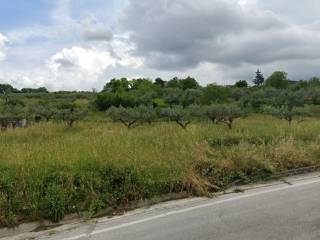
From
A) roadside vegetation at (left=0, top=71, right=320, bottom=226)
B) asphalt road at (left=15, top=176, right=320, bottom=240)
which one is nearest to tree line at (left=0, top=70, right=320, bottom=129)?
roadside vegetation at (left=0, top=71, right=320, bottom=226)

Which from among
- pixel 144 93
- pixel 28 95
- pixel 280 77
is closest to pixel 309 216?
pixel 144 93

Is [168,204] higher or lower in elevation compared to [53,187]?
lower

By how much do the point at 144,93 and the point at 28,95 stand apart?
101 ft

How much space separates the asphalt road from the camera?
16.9 feet

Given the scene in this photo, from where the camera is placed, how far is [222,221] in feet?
18.8

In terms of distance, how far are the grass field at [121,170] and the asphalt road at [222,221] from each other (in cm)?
55

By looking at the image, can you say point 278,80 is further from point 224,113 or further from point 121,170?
point 121,170

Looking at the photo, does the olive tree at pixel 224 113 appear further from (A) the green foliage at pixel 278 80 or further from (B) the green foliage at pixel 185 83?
(A) the green foliage at pixel 278 80

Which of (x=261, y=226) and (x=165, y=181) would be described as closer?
(x=261, y=226)

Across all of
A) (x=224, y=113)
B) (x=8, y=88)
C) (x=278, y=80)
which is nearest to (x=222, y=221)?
(x=224, y=113)

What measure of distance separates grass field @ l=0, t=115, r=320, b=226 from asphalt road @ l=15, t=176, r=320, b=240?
1.81 ft

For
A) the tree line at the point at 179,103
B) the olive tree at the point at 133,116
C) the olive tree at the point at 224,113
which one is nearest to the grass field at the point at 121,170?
the tree line at the point at 179,103

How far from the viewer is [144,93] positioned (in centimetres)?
7762

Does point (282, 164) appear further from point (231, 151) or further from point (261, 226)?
point (261, 226)
